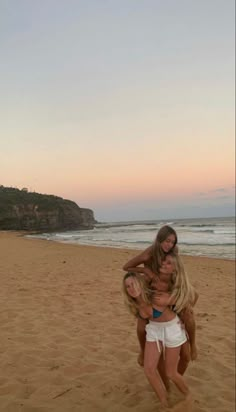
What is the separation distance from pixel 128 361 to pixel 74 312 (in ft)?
7.02

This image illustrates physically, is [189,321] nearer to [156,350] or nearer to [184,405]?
[156,350]

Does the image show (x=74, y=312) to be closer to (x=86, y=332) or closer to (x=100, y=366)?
(x=86, y=332)

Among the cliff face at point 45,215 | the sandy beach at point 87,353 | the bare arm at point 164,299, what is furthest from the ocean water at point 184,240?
the bare arm at point 164,299

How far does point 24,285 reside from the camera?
872 cm

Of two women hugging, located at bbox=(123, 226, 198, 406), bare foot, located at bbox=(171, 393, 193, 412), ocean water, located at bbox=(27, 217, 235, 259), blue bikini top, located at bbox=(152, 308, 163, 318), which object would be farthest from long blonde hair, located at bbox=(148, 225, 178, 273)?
ocean water, located at bbox=(27, 217, 235, 259)

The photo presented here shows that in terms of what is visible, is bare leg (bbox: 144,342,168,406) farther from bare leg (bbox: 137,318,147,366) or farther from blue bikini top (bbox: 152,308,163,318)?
blue bikini top (bbox: 152,308,163,318)

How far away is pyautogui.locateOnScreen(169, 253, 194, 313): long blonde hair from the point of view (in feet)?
11.4

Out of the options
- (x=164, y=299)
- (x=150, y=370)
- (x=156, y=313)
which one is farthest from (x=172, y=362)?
(x=164, y=299)

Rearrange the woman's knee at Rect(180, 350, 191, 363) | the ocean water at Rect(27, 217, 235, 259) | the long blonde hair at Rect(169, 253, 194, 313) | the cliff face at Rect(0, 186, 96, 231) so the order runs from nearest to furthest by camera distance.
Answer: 1. the long blonde hair at Rect(169, 253, 194, 313)
2. the woman's knee at Rect(180, 350, 191, 363)
3. the ocean water at Rect(27, 217, 235, 259)
4. the cliff face at Rect(0, 186, 96, 231)

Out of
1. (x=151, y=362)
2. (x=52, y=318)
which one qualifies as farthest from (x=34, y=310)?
(x=151, y=362)

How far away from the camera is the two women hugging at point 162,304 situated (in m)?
3.48

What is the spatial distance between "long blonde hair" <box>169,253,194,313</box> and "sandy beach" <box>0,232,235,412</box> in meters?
0.99

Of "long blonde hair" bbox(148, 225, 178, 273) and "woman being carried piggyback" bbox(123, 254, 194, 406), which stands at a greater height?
"long blonde hair" bbox(148, 225, 178, 273)

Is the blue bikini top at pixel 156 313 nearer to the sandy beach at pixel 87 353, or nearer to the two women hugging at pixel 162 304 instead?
the two women hugging at pixel 162 304
